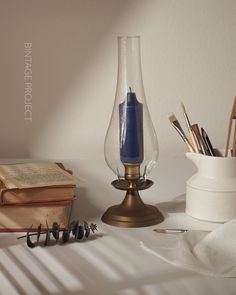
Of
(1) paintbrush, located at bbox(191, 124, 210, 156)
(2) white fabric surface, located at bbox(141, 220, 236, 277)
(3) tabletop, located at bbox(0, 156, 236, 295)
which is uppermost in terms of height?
(1) paintbrush, located at bbox(191, 124, 210, 156)

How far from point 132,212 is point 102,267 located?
A: 0.63 feet

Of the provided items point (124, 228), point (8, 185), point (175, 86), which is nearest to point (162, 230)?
point (124, 228)

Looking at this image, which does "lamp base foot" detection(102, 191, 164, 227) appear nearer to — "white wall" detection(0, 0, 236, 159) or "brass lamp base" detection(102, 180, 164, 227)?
"brass lamp base" detection(102, 180, 164, 227)

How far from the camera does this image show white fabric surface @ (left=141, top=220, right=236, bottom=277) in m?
0.76

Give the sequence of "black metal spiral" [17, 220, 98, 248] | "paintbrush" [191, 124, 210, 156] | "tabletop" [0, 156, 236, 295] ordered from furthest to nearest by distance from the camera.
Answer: "paintbrush" [191, 124, 210, 156]
"black metal spiral" [17, 220, 98, 248]
"tabletop" [0, 156, 236, 295]

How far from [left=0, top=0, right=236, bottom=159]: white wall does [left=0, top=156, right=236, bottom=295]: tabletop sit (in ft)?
1.53

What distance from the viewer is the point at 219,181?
95 centimetres

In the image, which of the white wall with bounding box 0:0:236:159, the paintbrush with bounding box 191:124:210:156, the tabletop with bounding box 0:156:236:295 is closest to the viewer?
the tabletop with bounding box 0:156:236:295

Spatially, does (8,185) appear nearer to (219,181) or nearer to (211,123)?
(219,181)

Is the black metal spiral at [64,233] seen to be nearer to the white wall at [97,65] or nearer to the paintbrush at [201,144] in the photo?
the paintbrush at [201,144]

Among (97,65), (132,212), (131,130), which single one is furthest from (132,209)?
(97,65)

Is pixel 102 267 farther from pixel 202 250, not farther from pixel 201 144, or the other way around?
pixel 201 144

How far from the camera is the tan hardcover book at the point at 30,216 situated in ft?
2.96

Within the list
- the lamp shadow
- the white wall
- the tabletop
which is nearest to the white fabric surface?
the tabletop
